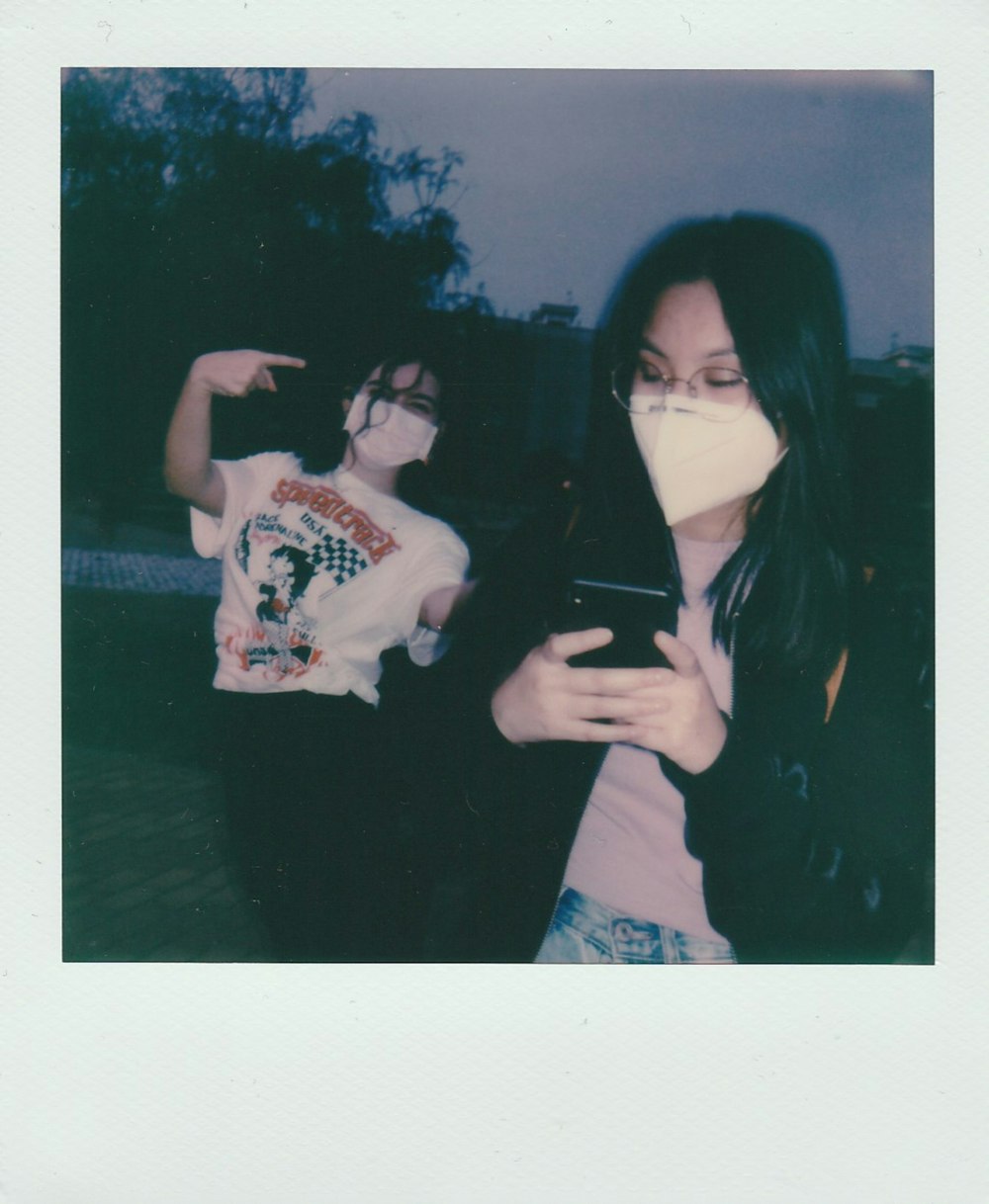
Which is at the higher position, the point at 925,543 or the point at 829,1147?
the point at 925,543

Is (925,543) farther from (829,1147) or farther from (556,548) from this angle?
(829,1147)

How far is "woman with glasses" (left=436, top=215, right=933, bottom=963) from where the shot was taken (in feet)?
6.22

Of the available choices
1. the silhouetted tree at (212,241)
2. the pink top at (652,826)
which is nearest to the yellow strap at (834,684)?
the pink top at (652,826)

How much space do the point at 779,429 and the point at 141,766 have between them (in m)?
1.46

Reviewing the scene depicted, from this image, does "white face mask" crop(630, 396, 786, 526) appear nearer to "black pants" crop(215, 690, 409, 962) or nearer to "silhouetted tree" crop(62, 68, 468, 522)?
"silhouetted tree" crop(62, 68, 468, 522)

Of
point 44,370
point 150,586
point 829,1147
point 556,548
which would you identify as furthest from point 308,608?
point 829,1147

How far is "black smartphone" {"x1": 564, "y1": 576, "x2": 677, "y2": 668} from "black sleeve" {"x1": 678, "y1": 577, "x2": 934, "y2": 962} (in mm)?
243

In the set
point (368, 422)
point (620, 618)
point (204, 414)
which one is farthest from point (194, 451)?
point (620, 618)

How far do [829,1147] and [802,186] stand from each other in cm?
195

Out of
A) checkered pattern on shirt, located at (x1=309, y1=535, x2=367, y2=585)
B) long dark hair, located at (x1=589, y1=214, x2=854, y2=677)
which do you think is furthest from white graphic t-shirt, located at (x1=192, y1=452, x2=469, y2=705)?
long dark hair, located at (x1=589, y1=214, x2=854, y2=677)

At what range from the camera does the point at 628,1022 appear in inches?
79.2

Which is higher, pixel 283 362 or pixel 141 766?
pixel 283 362

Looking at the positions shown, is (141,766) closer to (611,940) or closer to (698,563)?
(611,940)

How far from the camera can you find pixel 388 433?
197 cm
